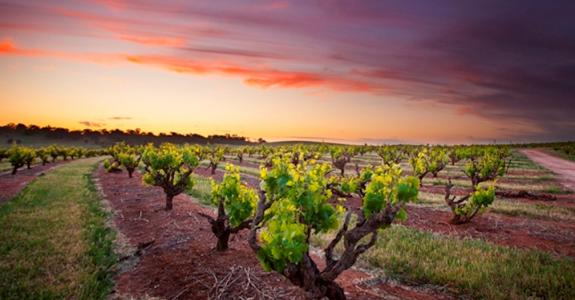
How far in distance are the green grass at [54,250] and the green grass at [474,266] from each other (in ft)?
25.0

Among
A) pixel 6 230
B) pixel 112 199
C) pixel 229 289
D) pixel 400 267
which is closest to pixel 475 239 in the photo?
pixel 400 267

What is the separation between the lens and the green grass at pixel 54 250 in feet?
31.5

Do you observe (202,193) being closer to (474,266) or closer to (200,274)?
(200,274)

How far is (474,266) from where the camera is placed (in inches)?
433

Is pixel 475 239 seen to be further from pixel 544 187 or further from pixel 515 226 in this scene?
pixel 544 187

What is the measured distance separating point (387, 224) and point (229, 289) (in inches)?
174

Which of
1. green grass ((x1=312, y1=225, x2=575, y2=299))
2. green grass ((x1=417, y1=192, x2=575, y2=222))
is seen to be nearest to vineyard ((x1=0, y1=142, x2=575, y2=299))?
green grass ((x1=312, y1=225, x2=575, y2=299))

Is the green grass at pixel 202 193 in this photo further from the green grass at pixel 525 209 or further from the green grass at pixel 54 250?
the green grass at pixel 525 209

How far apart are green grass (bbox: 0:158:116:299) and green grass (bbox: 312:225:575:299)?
7.62 meters

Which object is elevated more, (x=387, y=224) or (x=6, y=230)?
(x=387, y=224)

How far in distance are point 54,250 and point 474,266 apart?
13.8m

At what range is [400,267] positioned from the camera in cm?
1113

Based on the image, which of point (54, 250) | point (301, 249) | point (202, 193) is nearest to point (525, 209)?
point (301, 249)

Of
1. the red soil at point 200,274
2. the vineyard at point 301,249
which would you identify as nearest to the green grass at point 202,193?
the vineyard at point 301,249
